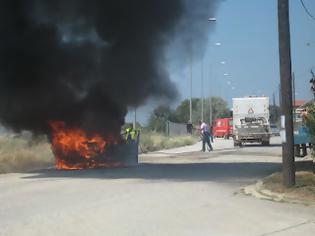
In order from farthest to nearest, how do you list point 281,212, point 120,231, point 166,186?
point 166,186
point 281,212
point 120,231

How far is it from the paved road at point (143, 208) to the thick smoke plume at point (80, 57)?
374 cm

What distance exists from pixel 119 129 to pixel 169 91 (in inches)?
91.0

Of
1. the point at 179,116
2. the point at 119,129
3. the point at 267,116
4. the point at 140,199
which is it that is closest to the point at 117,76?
the point at 119,129

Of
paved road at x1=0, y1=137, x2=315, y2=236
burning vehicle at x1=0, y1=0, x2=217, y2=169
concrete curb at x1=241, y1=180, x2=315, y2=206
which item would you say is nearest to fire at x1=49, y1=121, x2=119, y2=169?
burning vehicle at x1=0, y1=0, x2=217, y2=169

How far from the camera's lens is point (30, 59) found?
1775 centimetres

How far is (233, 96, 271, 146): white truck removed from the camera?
36375 millimetres

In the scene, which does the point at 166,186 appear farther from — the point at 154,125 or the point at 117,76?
the point at 154,125

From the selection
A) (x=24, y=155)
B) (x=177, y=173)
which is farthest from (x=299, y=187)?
(x=24, y=155)

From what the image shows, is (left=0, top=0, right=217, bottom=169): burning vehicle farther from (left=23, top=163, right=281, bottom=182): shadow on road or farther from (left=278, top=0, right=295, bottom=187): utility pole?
(left=278, top=0, right=295, bottom=187): utility pole

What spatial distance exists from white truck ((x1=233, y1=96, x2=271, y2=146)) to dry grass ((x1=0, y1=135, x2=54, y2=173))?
1584cm

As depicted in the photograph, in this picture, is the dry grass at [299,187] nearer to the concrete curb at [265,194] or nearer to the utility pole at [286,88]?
the concrete curb at [265,194]

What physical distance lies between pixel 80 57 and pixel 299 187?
9.19 metres

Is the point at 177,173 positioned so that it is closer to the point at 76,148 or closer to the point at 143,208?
the point at 76,148

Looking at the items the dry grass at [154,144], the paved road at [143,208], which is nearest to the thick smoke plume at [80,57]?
the paved road at [143,208]
